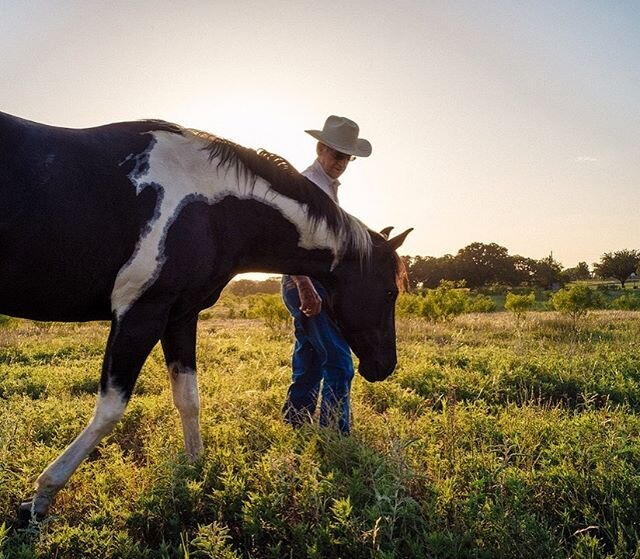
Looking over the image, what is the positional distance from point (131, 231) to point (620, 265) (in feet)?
277

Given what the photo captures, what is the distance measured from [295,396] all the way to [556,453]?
7.12ft

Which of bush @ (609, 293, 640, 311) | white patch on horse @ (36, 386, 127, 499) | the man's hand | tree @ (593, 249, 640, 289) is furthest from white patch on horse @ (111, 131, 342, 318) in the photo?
tree @ (593, 249, 640, 289)

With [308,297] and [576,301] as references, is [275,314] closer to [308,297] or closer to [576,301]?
[576,301]

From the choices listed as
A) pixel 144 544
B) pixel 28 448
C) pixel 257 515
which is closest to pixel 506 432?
pixel 257 515

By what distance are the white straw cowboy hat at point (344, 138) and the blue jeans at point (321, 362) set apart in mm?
Result: 1107

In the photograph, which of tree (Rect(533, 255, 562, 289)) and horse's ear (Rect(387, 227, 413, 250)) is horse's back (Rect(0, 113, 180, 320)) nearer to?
horse's ear (Rect(387, 227, 413, 250))

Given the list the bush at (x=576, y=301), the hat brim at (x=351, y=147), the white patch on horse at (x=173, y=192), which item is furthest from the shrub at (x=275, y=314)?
the white patch on horse at (x=173, y=192)

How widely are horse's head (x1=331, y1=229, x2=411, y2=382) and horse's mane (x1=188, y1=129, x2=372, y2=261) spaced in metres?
0.13

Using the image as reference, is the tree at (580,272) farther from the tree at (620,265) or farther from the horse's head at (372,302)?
the horse's head at (372,302)

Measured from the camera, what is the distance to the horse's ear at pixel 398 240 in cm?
401

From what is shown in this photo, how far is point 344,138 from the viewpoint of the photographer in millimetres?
4332

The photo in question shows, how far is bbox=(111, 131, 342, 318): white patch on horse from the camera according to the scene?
3.00 meters

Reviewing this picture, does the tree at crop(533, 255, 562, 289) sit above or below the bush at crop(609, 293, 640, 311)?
above

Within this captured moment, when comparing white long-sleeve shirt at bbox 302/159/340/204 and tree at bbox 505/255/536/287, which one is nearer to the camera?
white long-sleeve shirt at bbox 302/159/340/204
